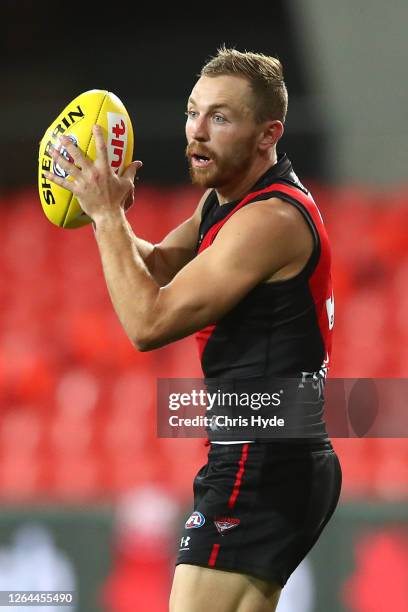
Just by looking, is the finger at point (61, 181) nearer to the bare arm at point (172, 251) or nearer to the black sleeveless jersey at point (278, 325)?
the black sleeveless jersey at point (278, 325)

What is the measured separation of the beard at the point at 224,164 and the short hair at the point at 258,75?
76 millimetres

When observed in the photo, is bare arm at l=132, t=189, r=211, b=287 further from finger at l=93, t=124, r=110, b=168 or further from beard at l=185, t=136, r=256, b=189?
finger at l=93, t=124, r=110, b=168

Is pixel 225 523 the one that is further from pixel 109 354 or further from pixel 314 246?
pixel 109 354

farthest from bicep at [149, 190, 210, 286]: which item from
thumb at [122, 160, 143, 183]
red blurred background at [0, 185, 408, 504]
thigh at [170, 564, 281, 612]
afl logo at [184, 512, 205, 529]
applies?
red blurred background at [0, 185, 408, 504]

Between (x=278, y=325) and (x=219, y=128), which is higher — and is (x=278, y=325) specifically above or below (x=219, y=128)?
below

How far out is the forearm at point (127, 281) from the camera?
251 cm

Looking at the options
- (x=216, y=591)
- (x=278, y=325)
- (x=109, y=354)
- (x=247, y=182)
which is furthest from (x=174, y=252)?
(x=109, y=354)

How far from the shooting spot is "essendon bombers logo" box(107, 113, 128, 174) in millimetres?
2818

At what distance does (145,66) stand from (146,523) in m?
5.44

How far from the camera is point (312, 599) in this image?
3963 millimetres

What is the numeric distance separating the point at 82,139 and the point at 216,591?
3.78 feet

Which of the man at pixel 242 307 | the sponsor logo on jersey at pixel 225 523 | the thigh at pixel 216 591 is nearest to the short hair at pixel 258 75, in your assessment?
the man at pixel 242 307

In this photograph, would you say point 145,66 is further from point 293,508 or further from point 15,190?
point 293,508

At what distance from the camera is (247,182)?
9.27ft
